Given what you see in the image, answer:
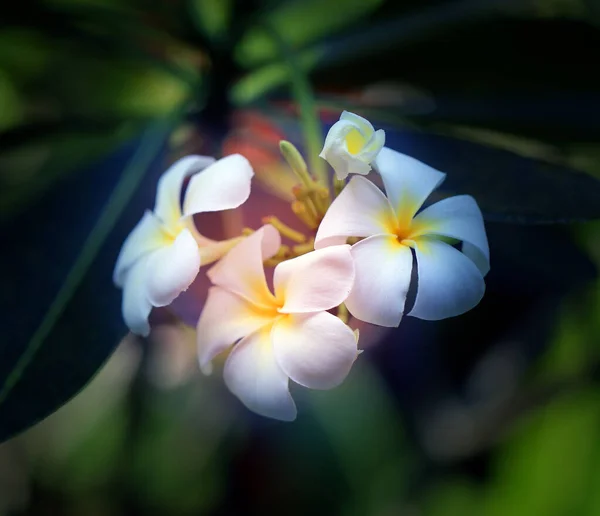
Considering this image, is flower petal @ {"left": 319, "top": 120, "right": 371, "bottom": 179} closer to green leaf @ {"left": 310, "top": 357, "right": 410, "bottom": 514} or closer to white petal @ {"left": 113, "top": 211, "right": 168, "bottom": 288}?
white petal @ {"left": 113, "top": 211, "right": 168, "bottom": 288}

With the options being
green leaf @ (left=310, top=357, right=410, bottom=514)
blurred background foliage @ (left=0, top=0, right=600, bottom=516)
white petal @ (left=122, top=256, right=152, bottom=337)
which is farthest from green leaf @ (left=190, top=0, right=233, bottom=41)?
green leaf @ (left=310, top=357, right=410, bottom=514)

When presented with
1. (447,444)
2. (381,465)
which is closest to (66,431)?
(381,465)

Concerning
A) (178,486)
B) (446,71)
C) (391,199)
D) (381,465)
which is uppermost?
(446,71)

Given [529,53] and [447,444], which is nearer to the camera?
[529,53]

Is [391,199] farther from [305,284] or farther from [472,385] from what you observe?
[472,385]

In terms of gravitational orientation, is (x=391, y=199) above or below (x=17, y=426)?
above

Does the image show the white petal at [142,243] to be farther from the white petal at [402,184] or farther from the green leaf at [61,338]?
the white petal at [402,184]

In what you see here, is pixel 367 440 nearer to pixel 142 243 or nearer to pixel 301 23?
pixel 301 23
